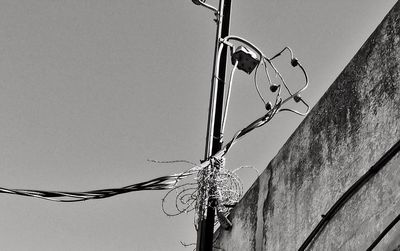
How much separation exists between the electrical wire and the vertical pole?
97cm

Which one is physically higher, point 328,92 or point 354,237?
point 328,92

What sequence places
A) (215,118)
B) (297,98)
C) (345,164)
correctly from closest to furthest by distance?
(345,164) → (215,118) → (297,98)

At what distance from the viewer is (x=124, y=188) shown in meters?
5.41

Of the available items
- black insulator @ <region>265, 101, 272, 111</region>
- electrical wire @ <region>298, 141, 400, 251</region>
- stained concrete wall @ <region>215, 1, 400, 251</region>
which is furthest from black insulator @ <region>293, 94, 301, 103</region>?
electrical wire @ <region>298, 141, 400, 251</region>

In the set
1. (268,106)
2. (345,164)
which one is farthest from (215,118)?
(345,164)

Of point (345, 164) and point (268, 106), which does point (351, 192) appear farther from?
point (268, 106)

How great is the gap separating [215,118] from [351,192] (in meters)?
2.15

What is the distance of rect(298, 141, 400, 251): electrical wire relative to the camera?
3685 mm

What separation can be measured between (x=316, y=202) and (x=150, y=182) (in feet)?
4.99

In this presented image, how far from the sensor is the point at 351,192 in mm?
3998

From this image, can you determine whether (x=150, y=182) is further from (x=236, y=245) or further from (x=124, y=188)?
(x=236, y=245)

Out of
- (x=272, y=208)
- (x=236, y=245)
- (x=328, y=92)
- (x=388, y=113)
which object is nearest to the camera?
(x=388, y=113)

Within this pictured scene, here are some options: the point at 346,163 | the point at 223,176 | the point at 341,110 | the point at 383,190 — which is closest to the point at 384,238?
the point at 383,190

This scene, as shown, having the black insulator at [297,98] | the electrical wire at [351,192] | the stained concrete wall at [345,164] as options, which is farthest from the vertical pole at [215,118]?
the electrical wire at [351,192]
